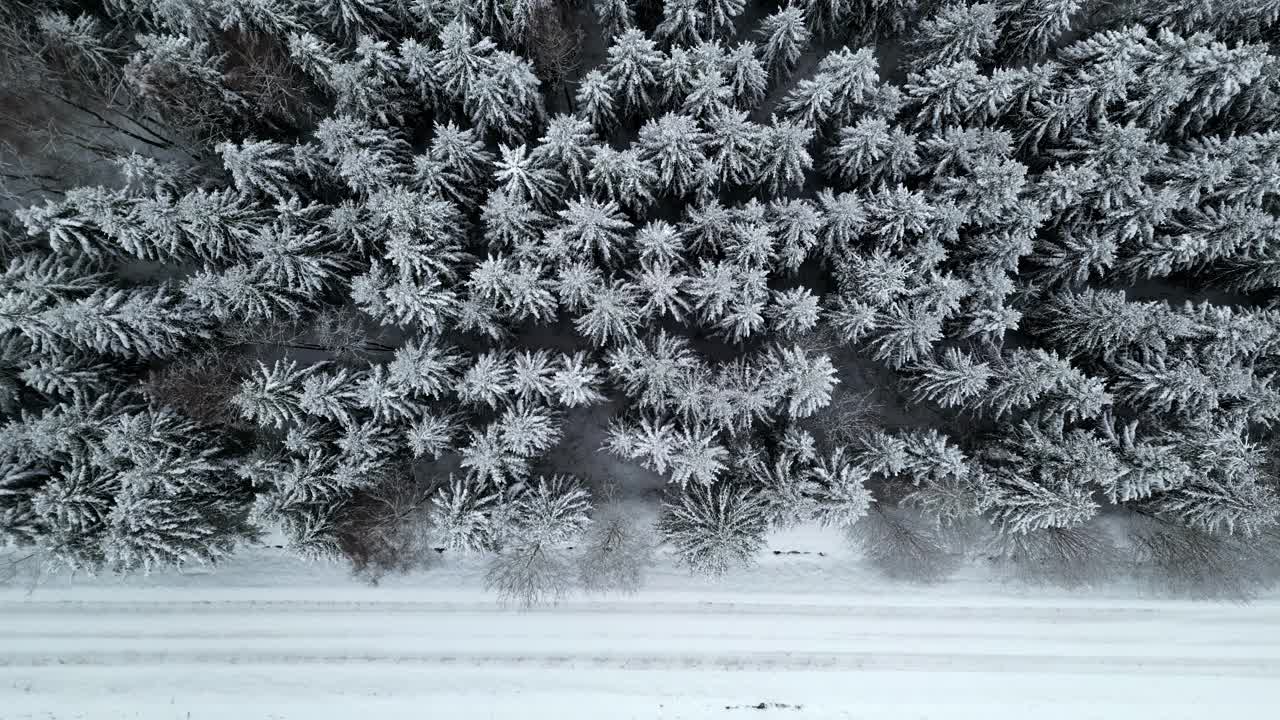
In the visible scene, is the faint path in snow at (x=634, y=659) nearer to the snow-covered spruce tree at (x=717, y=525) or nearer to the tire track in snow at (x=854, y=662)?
the tire track in snow at (x=854, y=662)

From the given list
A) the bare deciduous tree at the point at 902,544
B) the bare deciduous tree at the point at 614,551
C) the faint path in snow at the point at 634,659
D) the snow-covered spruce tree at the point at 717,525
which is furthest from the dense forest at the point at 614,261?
the faint path in snow at the point at 634,659

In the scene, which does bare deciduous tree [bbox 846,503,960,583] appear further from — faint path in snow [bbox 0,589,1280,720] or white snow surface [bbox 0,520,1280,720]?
faint path in snow [bbox 0,589,1280,720]

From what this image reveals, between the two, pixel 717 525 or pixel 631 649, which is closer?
pixel 717 525

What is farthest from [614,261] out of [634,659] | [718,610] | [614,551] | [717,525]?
[634,659]

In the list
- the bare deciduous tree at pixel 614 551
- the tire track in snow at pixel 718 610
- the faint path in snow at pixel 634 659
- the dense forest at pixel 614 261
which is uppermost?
the dense forest at pixel 614 261

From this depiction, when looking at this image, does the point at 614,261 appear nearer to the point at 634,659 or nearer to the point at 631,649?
the point at 631,649

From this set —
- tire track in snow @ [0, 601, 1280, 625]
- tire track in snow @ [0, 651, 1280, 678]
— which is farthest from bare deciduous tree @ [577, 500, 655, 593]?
tire track in snow @ [0, 651, 1280, 678]

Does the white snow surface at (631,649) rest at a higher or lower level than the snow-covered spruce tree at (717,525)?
lower
